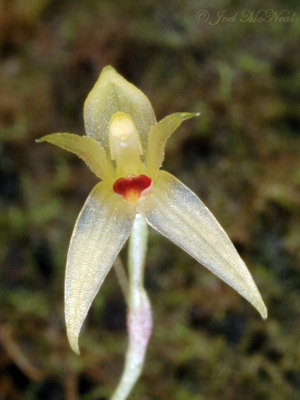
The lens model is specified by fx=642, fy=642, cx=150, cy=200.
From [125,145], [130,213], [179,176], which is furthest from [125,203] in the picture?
[179,176]

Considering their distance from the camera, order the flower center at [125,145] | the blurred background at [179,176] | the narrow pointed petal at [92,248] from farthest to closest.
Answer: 1. the blurred background at [179,176]
2. the flower center at [125,145]
3. the narrow pointed petal at [92,248]

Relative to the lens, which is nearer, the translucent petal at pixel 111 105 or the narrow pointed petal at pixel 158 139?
the narrow pointed petal at pixel 158 139

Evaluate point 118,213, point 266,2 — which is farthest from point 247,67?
Answer: point 118,213

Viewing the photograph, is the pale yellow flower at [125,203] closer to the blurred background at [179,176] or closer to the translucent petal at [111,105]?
the translucent petal at [111,105]

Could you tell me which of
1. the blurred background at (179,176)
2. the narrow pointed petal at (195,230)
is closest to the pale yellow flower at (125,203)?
the narrow pointed petal at (195,230)

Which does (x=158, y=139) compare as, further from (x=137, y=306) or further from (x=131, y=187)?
(x=137, y=306)

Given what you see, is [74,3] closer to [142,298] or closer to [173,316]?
[173,316]

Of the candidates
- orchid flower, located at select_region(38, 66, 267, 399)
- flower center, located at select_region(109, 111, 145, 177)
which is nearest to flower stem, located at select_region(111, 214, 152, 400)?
orchid flower, located at select_region(38, 66, 267, 399)
